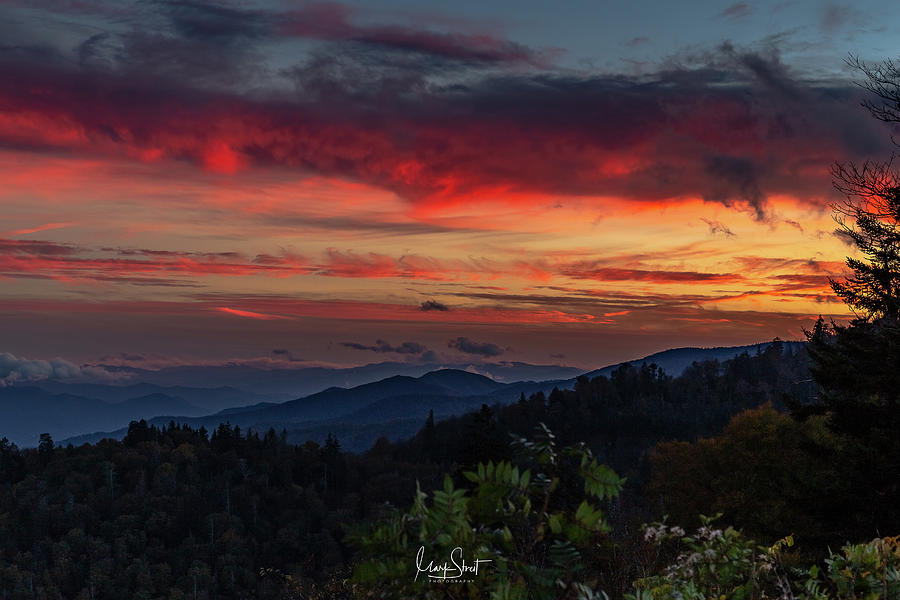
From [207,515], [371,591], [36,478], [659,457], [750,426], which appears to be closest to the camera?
[371,591]

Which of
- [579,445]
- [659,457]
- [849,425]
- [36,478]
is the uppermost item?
[579,445]

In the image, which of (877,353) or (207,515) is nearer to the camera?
(877,353)

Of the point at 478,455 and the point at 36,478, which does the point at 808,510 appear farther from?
the point at 36,478

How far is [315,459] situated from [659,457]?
125 meters

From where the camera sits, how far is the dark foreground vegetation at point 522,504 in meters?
3.95

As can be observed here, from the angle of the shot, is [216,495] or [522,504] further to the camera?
[216,495]

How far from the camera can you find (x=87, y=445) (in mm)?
182125

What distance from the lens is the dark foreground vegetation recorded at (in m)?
3.95

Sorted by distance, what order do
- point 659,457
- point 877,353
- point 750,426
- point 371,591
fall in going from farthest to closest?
point 659,457, point 750,426, point 877,353, point 371,591

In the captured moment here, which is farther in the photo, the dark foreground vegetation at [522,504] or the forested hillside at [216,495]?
the forested hillside at [216,495]

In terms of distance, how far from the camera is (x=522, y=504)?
A: 4027mm

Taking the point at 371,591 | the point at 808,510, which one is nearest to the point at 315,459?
the point at 808,510

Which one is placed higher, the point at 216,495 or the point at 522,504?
the point at 522,504

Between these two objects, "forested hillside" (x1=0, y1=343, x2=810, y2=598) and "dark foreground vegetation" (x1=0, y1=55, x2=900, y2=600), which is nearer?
"dark foreground vegetation" (x1=0, y1=55, x2=900, y2=600)
